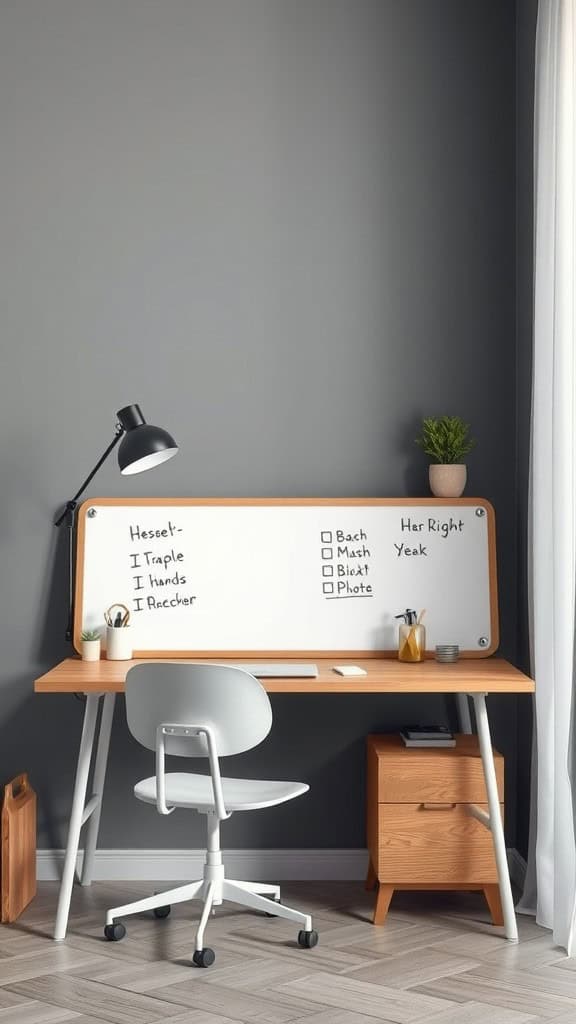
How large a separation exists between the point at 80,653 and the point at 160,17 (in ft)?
6.82

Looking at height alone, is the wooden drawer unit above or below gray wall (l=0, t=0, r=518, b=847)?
below

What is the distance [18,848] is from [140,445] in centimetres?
123

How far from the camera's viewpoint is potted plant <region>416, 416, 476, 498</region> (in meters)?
3.52

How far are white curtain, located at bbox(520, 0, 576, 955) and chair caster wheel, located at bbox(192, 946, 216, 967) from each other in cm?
92

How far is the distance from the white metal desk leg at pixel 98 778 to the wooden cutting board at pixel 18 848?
16cm

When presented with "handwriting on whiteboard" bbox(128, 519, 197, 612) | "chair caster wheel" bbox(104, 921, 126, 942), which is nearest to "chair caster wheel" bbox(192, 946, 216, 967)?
"chair caster wheel" bbox(104, 921, 126, 942)

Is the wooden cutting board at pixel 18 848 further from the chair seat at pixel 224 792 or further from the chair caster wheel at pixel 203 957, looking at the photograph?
the chair caster wheel at pixel 203 957

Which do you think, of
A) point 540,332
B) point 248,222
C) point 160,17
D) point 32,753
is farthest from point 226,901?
point 160,17

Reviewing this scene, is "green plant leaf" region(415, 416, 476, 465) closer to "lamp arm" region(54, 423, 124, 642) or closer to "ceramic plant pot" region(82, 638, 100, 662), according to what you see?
"lamp arm" region(54, 423, 124, 642)

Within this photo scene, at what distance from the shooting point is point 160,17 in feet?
12.0

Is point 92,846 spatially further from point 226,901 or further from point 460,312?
point 460,312

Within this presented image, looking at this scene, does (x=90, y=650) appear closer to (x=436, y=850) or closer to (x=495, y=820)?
(x=436, y=850)

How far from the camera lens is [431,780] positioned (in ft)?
10.3

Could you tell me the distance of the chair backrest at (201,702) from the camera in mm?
2750
